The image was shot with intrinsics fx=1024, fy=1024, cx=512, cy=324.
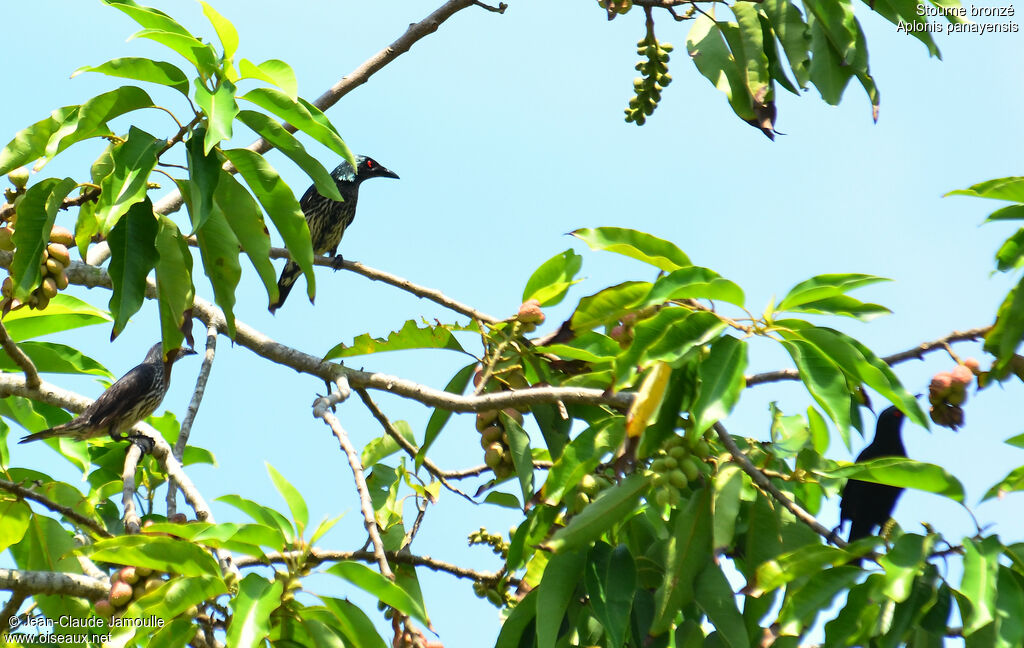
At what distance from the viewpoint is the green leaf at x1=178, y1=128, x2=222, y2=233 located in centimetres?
263

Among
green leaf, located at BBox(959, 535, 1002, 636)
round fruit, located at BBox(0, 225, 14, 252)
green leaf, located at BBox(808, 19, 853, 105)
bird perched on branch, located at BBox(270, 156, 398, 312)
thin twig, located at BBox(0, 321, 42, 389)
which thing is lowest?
green leaf, located at BBox(959, 535, 1002, 636)

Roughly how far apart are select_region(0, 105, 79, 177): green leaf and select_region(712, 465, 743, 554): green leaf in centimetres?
197

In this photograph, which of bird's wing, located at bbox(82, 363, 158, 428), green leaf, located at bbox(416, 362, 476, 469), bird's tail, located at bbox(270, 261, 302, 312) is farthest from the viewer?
bird's tail, located at bbox(270, 261, 302, 312)

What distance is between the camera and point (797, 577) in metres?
2.30

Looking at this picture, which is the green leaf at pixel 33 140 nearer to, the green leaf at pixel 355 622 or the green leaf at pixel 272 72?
the green leaf at pixel 272 72

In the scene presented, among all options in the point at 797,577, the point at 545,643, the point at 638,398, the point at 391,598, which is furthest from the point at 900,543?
the point at 391,598

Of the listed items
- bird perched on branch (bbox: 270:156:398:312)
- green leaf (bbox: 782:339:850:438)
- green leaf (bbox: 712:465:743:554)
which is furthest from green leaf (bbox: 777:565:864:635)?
bird perched on branch (bbox: 270:156:398:312)

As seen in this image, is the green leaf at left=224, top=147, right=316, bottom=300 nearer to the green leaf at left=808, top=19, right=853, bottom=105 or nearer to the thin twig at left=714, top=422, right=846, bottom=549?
the thin twig at left=714, top=422, right=846, bottom=549

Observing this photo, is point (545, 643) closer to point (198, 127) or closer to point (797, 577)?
point (797, 577)

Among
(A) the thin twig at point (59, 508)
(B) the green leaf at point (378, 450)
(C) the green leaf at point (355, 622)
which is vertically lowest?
(C) the green leaf at point (355, 622)

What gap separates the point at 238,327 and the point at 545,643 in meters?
1.86

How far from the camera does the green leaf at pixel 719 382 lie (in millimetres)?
2283

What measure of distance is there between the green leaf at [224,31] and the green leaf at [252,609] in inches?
55.1

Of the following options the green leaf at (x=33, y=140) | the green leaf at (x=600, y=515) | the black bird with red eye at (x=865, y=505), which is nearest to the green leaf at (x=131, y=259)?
the green leaf at (x=33, y=140)
